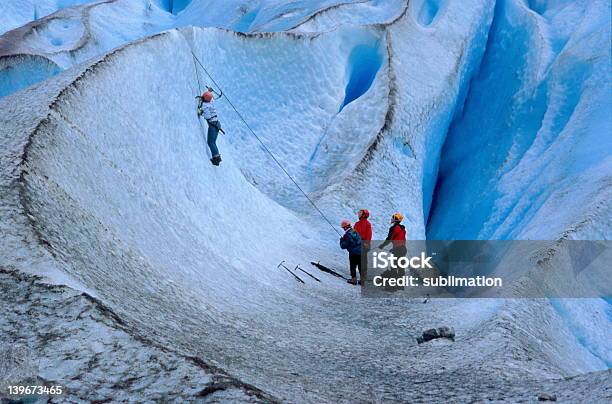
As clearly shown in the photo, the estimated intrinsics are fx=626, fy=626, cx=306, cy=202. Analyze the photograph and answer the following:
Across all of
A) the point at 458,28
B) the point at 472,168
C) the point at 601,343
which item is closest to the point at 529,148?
the point at 472,168

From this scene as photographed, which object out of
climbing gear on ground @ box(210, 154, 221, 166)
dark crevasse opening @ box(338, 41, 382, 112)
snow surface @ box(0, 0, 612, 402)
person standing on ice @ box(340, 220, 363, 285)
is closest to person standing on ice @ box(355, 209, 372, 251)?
person standing on ice @ box(340, 220, 363, 285)

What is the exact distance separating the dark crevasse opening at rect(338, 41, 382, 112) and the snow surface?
3.4 inches

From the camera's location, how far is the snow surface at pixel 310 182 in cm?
496

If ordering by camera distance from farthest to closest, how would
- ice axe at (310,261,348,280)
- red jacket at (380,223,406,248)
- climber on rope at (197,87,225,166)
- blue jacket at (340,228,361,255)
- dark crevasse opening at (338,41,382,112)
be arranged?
dark crevasse opening at (338,41,382,112) < ice axe at (310,261,348,280) < climber on rope at (197,87,225,166) < blue jacket at (340,228,361,255) < red jacket at (380,223,406,248)

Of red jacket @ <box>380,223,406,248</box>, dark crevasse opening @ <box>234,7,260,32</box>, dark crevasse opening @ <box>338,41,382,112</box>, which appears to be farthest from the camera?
dark crevasse opening @ <box>234,7,260,32</box>

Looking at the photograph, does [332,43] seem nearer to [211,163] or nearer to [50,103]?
[211,163]

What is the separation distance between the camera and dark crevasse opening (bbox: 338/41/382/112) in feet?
57.1

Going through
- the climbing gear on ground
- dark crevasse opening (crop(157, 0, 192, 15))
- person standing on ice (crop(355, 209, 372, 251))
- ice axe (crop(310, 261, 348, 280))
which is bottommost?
ice axe (crop(310, 261, 348, 280))

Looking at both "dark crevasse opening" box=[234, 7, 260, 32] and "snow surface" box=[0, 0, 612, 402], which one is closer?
"snow surface" box=[0, 0, 612, 402]

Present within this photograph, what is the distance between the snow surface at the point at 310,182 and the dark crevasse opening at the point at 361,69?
85 millimetres

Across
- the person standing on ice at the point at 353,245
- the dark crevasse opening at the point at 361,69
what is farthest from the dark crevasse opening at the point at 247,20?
the person standing on ice at the point at 353,245

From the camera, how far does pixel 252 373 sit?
4.54 m

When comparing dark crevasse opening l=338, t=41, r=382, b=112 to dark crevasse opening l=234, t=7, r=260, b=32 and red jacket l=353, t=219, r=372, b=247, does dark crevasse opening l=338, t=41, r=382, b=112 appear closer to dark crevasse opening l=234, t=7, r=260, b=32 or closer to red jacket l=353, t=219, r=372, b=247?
red jacket l=353, t=219, r=372, b=247

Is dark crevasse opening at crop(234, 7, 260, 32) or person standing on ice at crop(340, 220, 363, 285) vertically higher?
dark crevasse opening at crop(234, 7, 260, 32)
